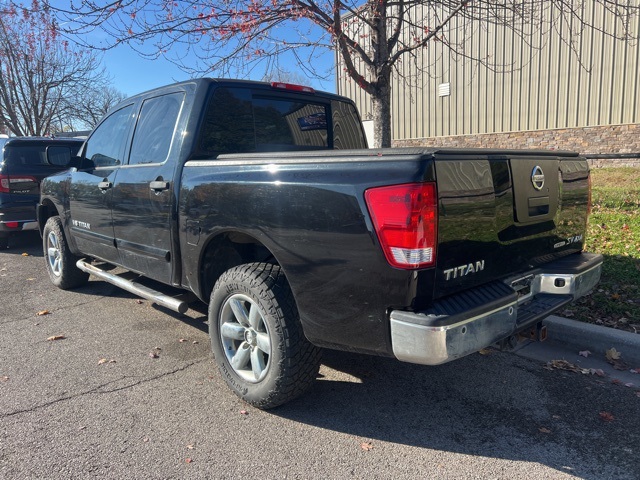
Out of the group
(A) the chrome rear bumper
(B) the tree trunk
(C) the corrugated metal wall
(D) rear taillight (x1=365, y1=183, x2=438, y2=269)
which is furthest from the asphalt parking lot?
(C) the corrugated metal wall

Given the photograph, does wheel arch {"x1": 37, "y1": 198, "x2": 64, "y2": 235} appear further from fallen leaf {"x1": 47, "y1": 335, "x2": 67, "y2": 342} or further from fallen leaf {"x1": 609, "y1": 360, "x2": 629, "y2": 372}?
fallen leaf {"x1": 609, "y1": 360, "x2": 629, "y2": 372}

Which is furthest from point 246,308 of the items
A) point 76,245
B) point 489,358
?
point 76,245

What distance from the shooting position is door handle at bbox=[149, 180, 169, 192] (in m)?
3.72

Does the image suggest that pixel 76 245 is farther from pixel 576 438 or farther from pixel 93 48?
pixel 576 438

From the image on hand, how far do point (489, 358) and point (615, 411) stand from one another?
3.19 ft

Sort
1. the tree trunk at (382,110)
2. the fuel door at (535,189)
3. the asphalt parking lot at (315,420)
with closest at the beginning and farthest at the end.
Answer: the asphalt parking lot at (315,420) < the fuel door at (535,189) < the tree trunk at (382,110)

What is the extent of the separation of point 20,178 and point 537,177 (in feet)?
27.5

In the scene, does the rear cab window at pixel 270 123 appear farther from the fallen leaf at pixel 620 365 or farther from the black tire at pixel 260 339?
the fallen leaf at pixel 620 365

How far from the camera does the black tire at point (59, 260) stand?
587 centimetres

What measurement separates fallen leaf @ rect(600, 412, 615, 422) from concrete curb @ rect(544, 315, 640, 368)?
34.5 inches

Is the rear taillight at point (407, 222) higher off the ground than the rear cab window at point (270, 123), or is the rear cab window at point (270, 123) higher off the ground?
the rear cab window at point (270, 123)

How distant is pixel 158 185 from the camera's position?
149 inches

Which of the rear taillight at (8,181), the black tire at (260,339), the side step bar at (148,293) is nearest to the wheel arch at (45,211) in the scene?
the side step bar at (148,293)

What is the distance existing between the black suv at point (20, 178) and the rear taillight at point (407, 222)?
7527 millimetres
